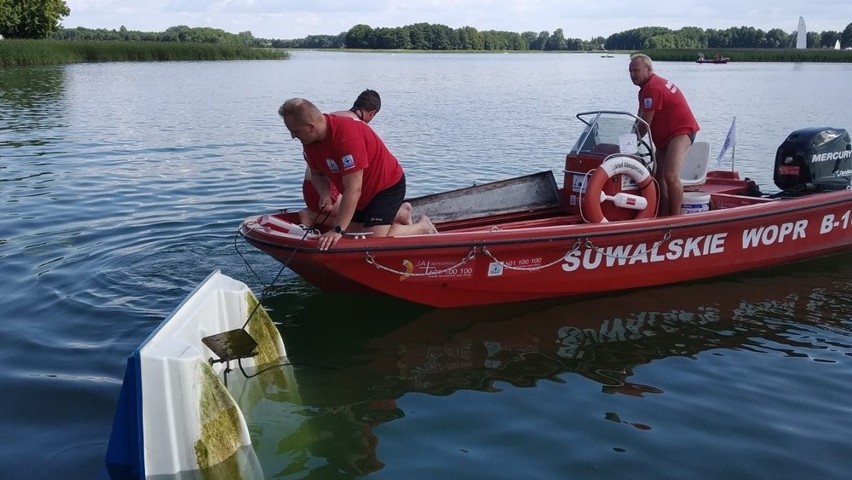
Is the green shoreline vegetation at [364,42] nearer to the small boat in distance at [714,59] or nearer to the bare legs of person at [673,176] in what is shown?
the small boat in distance at [714,59]

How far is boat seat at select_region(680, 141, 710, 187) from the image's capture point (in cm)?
765

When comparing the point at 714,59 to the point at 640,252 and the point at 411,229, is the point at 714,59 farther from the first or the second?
the point at 411,229

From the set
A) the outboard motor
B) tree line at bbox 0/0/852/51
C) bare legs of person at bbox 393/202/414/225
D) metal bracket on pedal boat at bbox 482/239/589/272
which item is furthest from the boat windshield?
tree line at bbox 0/0/852/51

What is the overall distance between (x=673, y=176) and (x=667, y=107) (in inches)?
24.8

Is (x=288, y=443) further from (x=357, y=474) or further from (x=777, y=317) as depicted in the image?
(x=777, y=317)

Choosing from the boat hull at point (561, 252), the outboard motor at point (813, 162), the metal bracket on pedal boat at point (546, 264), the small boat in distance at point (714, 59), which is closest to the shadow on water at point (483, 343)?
the boat hull at point (561, 252)

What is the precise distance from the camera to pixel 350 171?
5172mm

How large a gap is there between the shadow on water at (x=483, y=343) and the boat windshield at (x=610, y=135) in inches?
51.3

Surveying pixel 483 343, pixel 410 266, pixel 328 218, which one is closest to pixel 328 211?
pixel 328 218

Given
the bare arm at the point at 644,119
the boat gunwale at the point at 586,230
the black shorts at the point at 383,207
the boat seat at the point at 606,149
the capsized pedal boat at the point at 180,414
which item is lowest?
the capsized pedal boat at the point at 180,414

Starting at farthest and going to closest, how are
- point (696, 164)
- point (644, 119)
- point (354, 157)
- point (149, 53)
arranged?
point (149, 53) → point (696, 164) → point (644, 119) → point (354, 157)

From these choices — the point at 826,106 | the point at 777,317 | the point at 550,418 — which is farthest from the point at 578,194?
the point at 826,106

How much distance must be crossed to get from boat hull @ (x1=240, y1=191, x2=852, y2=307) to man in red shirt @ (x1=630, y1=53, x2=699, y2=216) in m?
0.57

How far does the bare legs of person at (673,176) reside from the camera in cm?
682
